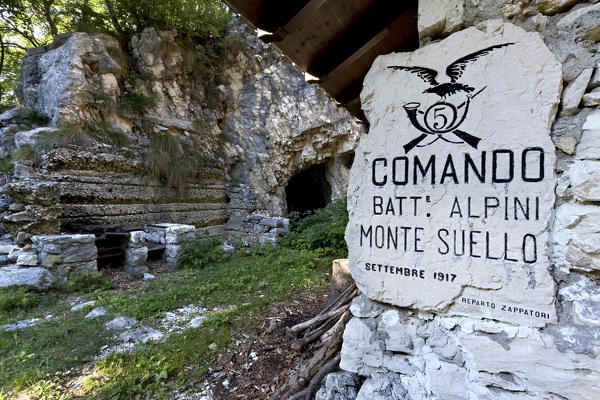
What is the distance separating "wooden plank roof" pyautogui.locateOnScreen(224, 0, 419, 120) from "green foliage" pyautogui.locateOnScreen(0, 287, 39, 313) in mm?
4908

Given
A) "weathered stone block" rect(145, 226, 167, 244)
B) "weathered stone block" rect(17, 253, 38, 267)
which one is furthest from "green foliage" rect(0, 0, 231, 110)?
"weathered stone block" rect(17, 253, 38, 267)

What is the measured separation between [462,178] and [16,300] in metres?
5.63

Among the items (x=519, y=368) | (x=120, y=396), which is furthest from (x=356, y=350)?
(x=120, y=396)

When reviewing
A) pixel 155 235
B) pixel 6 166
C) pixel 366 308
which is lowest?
pixel 155 235

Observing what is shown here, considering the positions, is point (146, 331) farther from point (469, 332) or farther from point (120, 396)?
point (469, 332)

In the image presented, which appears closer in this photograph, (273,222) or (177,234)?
(177,234)

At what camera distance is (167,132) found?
29.8ft

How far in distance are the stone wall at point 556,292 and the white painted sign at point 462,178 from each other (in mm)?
53

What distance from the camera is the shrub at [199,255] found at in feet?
20.4

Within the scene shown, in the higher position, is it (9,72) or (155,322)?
(9,72)

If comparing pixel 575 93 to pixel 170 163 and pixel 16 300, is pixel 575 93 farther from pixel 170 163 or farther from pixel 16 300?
pixel 170 163

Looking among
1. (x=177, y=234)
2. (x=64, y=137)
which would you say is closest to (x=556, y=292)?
(x=177, y=234)

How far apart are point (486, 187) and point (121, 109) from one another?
956 centimetres

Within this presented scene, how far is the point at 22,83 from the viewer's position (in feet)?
28.4
